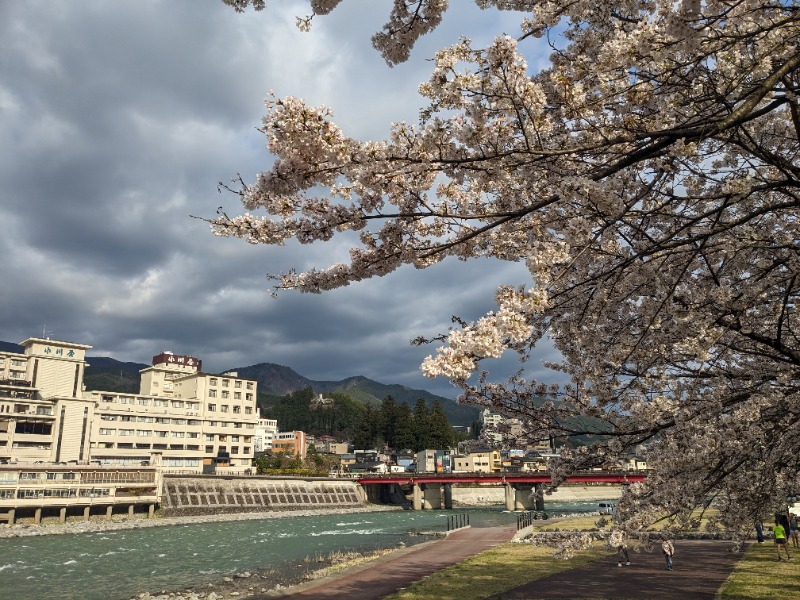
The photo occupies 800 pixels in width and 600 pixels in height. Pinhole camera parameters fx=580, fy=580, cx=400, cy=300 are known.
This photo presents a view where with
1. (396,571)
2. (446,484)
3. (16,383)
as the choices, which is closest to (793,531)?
(396,571)

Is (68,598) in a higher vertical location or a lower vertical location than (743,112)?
lower

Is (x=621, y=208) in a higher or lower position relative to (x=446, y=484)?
higher

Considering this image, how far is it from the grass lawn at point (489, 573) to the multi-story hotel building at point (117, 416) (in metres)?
53.8

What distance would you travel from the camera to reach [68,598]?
70.9 ft

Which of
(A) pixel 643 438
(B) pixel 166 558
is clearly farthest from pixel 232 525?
(A) pixel 643 438

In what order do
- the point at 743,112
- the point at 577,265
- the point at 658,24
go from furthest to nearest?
1. the point at 577,265
2. the point at 658,24
3. the point at 743,112

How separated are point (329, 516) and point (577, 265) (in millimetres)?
65041

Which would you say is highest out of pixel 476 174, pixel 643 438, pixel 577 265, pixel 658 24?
pixel 658 24

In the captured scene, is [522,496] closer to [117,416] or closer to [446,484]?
[446,484]

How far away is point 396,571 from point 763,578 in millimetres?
11567

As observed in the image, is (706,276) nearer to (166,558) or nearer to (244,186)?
(244,186)

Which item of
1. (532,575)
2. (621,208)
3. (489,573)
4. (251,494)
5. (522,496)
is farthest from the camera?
(522,496)

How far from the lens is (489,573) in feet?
63.0

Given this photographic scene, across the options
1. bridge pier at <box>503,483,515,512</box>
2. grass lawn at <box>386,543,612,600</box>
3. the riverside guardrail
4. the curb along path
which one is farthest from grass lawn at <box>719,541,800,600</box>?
bridge pier at <box>503,483,515,512</box>
